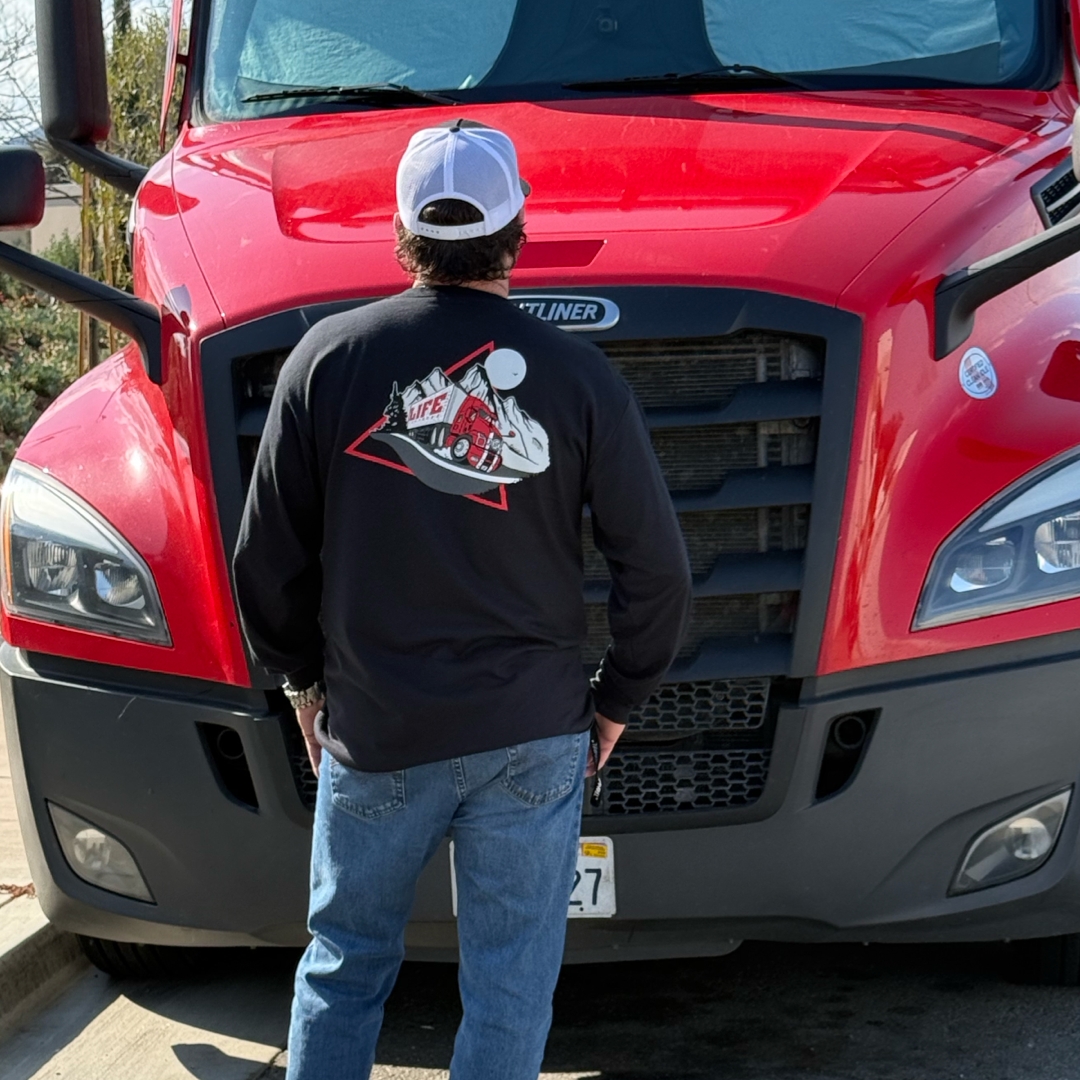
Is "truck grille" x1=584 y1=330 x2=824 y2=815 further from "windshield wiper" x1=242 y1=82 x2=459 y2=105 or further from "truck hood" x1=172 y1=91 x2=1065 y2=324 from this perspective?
"windshield wiper" x1=242 y1=82 x2=459 y2=105

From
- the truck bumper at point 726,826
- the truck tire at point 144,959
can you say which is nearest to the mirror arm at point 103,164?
the truck bumper at point 726,826

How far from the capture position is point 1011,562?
3.48m

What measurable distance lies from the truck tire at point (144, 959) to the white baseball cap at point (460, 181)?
236 cm

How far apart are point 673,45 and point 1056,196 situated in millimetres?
1122

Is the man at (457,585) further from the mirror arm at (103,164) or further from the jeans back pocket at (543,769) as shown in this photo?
the mirror arm at (103,164)

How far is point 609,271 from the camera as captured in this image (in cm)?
350

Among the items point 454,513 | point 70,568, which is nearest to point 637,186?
point 454,513

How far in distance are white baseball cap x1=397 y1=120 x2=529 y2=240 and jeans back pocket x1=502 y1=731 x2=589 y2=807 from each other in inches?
32.4

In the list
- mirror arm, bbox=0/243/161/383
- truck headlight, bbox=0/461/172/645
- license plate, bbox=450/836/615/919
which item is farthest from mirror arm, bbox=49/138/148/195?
license plate, bbox=450/836/615/919

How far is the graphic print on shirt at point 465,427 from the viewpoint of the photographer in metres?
2.73

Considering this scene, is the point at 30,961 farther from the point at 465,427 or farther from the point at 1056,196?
the point at 1056,196

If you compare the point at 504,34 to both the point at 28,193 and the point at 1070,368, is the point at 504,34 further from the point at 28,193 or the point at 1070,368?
the point at 1070,368

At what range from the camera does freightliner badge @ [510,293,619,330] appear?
343 cm

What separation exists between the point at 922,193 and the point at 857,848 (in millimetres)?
1397
